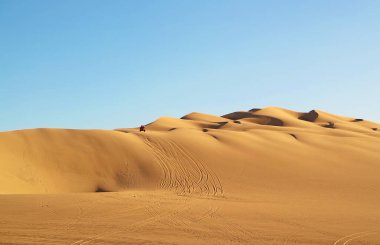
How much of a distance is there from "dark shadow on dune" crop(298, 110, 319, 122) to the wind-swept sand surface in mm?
23249

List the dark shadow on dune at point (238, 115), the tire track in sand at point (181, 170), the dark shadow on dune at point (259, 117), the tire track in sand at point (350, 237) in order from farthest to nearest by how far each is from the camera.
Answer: the dark shadow on dune at point (238, 115)
the dark shadow on dune at point (259, 117)
the tire track in sand at point (181, 170)
the tire track in sand at point (350, 237)

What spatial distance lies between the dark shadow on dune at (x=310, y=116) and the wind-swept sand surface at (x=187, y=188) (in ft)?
76.3

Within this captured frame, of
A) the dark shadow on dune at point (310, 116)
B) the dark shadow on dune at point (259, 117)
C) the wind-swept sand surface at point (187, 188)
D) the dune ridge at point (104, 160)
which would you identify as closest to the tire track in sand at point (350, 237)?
the wind-swept sand surface at point (187, 188)

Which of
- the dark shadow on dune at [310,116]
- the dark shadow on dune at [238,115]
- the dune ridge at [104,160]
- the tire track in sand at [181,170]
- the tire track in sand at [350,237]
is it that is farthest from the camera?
the dark shadow on dune at [238,115]

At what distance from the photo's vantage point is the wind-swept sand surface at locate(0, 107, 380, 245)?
9273 mm

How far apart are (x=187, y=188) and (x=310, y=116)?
42633mm

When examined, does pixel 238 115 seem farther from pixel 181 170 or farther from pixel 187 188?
pixel 187 188

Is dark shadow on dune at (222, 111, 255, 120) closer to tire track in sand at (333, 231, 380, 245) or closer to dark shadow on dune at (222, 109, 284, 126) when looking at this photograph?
dark shadow on dune at (222, 109, 284, 126)

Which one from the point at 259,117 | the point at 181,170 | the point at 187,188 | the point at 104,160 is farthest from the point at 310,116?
the point at 187,188

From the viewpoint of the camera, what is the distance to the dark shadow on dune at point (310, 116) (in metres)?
56.0

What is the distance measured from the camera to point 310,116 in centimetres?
5716

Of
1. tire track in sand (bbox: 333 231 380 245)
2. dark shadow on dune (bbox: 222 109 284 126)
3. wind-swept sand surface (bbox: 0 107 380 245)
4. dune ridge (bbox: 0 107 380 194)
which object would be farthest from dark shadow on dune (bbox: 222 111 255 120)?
tire track in sand (bbox: 333 231 380 245)

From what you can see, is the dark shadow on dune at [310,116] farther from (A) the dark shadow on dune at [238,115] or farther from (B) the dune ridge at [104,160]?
(B) the dune ridge at [104,160]

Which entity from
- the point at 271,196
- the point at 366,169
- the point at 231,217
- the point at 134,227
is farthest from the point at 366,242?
the point at 366,169
